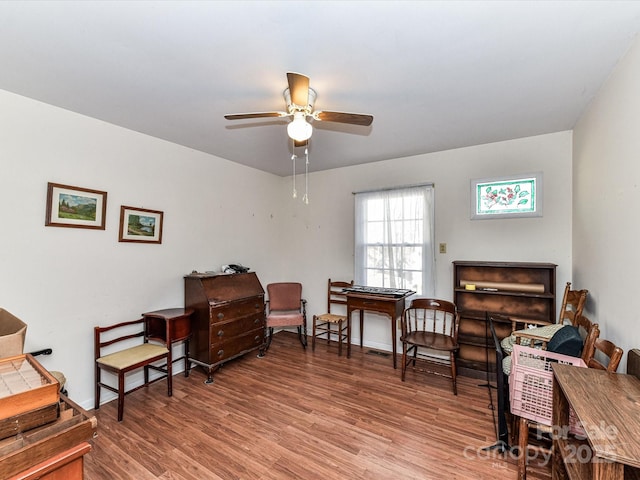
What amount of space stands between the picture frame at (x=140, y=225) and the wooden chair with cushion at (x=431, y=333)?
109 inches

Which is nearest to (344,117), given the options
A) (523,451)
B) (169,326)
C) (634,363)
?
(634,363)

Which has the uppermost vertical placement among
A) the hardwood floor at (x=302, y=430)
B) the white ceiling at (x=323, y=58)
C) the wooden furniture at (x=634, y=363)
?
the white ceiling at (x=323, y=58)

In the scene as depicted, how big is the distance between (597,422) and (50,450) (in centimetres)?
169

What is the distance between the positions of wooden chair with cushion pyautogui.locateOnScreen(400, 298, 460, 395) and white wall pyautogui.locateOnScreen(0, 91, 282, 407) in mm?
2472

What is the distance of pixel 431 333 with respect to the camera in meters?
3.19

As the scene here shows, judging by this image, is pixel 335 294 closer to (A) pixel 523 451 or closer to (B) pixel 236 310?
(B) pixel 236 310

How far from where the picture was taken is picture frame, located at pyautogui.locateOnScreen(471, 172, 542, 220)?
3.05 metres

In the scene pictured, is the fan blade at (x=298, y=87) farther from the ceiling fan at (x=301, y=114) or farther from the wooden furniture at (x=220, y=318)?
the wooden furniture at (x=220, y=318)

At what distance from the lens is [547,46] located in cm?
164

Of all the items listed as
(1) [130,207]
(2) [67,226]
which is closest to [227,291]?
(1) [130,207]

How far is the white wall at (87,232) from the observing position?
86.1 inches

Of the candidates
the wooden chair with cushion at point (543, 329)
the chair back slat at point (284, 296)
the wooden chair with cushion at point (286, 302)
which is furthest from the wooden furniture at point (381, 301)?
the wooden chair with cushion at point (543, 329)

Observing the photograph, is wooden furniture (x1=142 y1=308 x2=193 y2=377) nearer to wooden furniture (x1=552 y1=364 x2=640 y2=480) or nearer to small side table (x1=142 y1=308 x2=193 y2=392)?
small side table (x1=142 y1=308 x2=193 y2=392)

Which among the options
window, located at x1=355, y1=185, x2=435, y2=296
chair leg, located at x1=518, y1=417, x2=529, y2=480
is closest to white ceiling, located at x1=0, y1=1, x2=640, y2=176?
window, located at x1=355, y1=185, x2=435, y2=296
